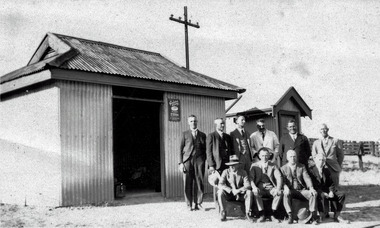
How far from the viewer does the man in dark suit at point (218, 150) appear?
25.7 feet

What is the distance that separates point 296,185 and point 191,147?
2.34 metres

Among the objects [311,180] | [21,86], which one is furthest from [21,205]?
[311,180]

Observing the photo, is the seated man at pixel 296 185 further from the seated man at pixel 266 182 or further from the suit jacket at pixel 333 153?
the suit jacket at pixel 333 153

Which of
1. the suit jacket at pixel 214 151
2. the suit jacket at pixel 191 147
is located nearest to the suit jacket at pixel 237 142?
the suit jacket at pixel 214 151

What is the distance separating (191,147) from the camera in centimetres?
834

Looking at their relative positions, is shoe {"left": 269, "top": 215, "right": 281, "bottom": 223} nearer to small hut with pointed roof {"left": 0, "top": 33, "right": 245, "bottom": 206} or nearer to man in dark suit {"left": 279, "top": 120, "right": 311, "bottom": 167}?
man in dark suit {"left": 279, "top": 120, "right": 311, "bottom": 167}

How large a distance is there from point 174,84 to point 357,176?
35.4 ft

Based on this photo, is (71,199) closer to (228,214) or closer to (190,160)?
(190,160)

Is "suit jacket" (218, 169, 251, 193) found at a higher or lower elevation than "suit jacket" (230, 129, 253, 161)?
lower

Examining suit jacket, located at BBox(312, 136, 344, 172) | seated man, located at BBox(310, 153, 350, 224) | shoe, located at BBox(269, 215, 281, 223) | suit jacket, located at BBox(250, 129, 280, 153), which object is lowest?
shoe, located at BBox(269, 215, 281, 223)

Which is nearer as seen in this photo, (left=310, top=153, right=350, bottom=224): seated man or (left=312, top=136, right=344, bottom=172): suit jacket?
(left=310, top=153, right=350, bottom=224): seated man

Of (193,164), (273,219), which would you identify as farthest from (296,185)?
(193,164)

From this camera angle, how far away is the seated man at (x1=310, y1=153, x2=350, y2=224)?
22.9 ft

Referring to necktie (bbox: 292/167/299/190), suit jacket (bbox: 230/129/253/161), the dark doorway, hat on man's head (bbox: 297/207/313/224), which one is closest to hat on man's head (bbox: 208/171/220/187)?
suit jacket (bbox: 230/129/253/161)
